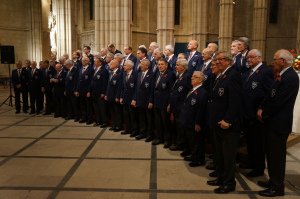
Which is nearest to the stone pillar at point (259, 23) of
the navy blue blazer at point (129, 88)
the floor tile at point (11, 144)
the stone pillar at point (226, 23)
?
the stone pillar at point (226, 23)

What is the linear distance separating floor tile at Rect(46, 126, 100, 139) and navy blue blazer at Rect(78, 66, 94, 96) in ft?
3.36

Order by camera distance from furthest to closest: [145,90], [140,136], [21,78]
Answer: [21,78]
[140,136]
[145,90]

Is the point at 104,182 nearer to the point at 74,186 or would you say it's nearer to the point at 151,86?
the point at 74,186

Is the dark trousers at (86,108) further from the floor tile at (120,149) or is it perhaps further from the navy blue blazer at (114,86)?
the floor tile at (120,149)

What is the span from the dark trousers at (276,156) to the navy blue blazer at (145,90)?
2.83 m

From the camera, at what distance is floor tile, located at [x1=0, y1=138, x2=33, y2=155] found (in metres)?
5.54

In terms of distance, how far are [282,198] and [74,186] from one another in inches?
102

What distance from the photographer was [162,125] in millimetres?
6066

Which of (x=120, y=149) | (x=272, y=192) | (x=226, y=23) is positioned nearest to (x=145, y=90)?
(x=120, y=149)

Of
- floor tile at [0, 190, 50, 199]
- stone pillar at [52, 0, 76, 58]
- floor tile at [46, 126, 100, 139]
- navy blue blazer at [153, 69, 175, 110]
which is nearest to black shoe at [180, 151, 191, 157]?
navy blue blazer at [153, 69, 175, 110]

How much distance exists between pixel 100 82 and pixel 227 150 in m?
4.41

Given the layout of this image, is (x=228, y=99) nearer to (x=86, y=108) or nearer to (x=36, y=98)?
(x=86, y=108)

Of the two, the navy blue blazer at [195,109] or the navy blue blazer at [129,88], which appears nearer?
the navy blue blazer at [195,109]

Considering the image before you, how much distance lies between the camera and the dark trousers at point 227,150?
369 centimetres
